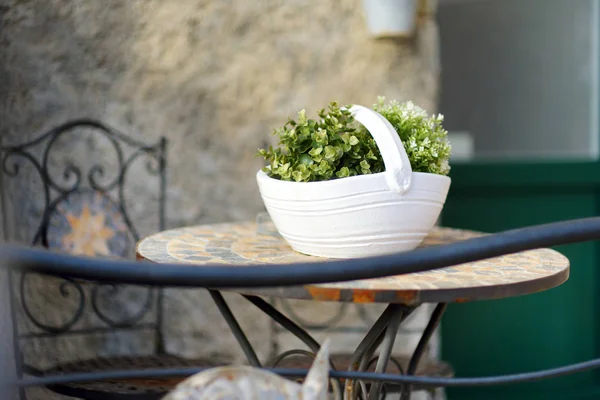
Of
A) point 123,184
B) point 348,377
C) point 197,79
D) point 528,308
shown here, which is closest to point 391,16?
point 197,79

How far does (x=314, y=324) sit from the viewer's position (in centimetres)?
261

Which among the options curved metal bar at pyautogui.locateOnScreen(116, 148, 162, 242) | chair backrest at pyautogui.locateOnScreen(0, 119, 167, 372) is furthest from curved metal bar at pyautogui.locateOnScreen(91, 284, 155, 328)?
curved metal bar at pyautogui.locateOnScreen(116, 148, 162, 242)

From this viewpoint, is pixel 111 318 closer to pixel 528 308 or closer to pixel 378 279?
pixel 378 279

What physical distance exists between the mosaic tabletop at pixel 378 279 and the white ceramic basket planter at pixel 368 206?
0.07 m

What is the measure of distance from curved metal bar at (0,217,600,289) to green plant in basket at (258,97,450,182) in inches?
24.5

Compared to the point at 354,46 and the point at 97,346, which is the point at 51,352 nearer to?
the point at 97,346

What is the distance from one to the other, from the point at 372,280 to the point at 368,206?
165 millimetres

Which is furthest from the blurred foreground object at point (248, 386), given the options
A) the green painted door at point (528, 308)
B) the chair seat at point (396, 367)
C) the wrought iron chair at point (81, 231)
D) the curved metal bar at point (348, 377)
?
the green painted door at point (528, 308)

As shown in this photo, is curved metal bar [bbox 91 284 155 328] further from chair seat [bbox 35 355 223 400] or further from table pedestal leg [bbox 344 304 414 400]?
table pedestal leg [bbox 344 304 414 400]

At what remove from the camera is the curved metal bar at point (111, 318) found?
96.1 inches

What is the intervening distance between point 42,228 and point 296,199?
55.6 inches

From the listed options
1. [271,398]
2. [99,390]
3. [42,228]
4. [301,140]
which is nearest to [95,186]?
[42,228]

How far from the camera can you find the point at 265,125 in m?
2.61

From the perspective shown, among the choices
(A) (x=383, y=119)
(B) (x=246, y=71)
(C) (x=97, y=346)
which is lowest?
(C) (x=97, y=346)
